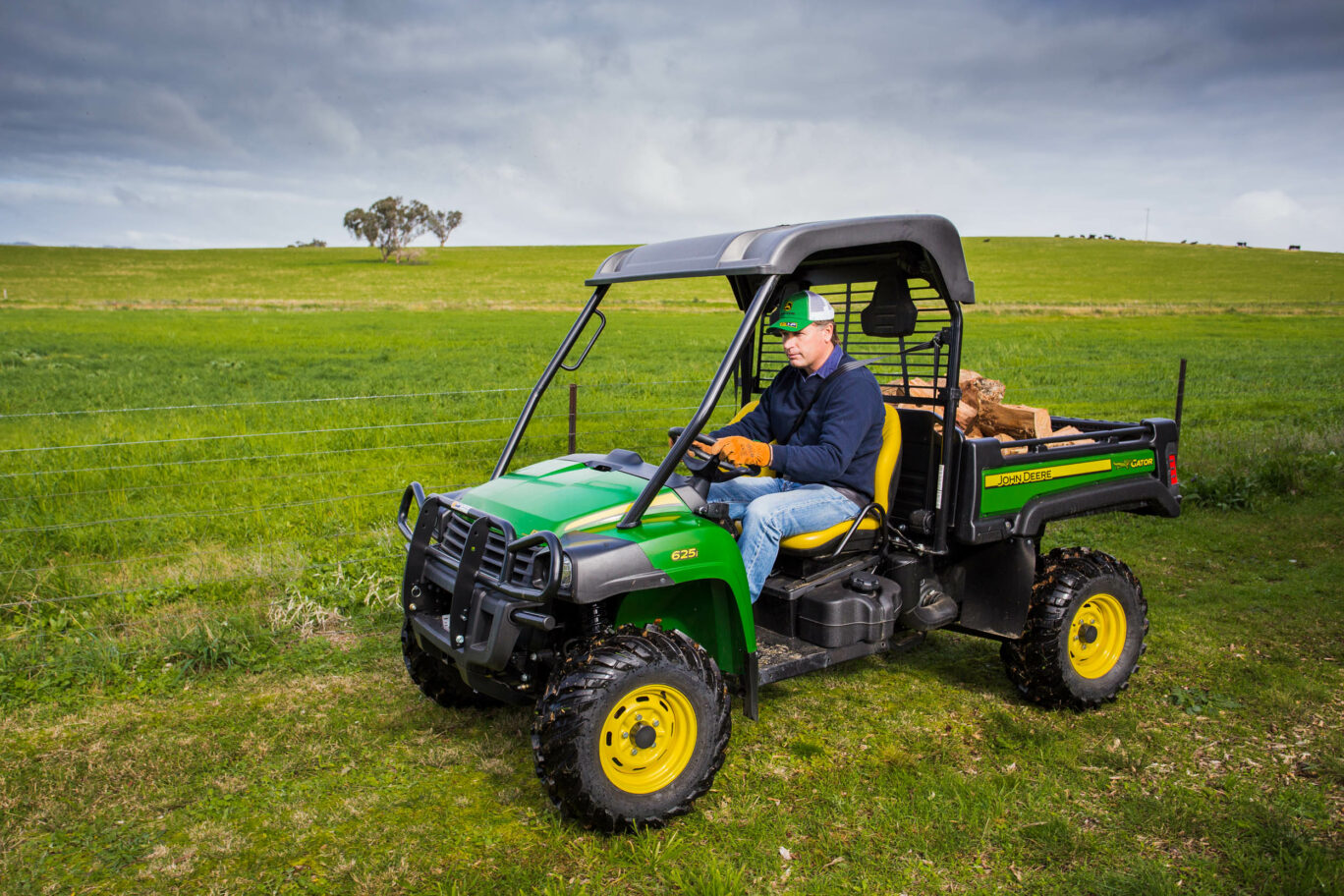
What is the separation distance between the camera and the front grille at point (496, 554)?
3.29 m

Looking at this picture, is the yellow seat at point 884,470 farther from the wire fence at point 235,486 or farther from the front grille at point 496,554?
the wire fence at point 235,486

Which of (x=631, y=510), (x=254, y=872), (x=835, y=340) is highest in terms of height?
(x=835, y=340)

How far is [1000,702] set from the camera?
181 inches

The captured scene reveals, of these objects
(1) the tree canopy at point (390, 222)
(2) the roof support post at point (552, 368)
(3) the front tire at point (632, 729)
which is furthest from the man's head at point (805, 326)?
(1) the tree canopy at point (390, 222)

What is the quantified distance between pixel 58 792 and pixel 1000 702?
3993mm

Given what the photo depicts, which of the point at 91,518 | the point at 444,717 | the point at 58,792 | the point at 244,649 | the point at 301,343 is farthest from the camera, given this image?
the point at 301,343

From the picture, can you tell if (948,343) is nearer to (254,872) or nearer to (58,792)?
(254,872)

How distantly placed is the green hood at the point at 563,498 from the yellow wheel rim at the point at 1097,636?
86.8 inches

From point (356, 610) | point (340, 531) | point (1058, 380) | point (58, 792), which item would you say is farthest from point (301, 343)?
point (58, 792)

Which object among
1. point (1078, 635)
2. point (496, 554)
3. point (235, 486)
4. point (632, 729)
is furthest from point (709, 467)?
point (235, 486)

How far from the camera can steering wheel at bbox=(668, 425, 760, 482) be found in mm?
3666

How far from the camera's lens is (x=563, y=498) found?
3.69 m

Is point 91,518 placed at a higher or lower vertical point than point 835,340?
lower

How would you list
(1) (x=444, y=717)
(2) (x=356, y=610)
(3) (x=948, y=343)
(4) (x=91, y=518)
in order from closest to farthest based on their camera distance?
1. (3) (x=948, y=343)
2. (1) (x=444, y=717)
3. (2) (x=356, y=610)
4. (4) (x=91, y=518)
